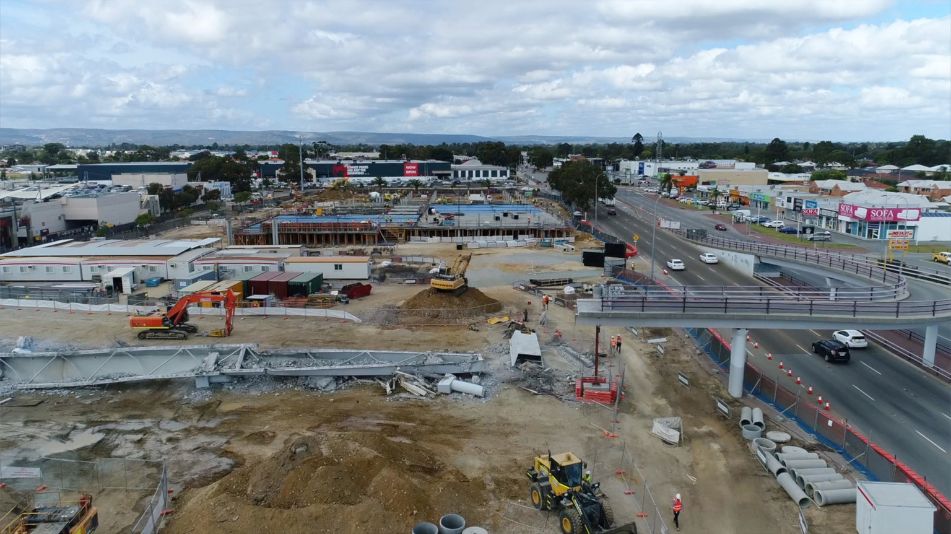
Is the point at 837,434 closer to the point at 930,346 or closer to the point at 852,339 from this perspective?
the point at 930,346

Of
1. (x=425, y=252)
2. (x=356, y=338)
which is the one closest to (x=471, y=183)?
(x=425, y=252)

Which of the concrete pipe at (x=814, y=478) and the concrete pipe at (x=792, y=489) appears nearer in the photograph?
the concrete pipe at (x=792, y=489)

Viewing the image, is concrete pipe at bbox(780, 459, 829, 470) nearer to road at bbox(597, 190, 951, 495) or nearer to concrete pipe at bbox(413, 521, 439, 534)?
road at bbox(597, 190, 951, 495)

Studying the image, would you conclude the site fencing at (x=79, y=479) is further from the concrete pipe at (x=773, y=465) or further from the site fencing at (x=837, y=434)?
the site fencing at (x=837, y=434)

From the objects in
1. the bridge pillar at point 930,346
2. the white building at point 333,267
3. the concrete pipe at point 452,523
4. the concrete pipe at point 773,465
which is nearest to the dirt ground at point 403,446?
the concrete pipe at point 773,465

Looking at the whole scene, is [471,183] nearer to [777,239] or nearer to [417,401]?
[777,239]

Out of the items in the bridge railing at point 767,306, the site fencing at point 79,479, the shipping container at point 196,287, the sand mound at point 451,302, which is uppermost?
the bridge railing at point 767,306

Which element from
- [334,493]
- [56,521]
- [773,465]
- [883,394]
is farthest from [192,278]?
[883,394]
